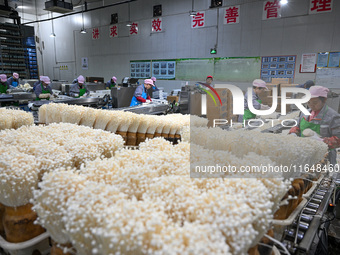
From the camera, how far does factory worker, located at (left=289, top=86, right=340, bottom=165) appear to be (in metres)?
2.22

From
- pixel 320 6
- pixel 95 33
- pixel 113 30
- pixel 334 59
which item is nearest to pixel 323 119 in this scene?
pixel 334 59

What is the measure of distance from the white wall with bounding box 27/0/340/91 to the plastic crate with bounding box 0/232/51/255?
22.5 feet

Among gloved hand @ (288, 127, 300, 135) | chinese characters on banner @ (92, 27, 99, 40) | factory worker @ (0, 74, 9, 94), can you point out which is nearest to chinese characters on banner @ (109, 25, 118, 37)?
chinese characters on banner @ (92, 27, 99, 40)

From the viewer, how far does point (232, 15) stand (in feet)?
23.2

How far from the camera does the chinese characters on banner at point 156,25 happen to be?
8727mm

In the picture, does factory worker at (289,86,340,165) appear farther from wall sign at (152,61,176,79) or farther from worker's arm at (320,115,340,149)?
wall sign at (152,61,176,79)

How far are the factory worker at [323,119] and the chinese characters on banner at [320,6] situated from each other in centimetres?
476

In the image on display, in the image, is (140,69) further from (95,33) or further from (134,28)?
(95,33)

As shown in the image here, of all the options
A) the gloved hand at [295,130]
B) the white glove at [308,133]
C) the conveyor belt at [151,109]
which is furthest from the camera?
the conveyor belt at [151,109]

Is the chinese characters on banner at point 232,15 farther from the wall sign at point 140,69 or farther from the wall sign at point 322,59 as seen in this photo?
the wall sign at point 140,69

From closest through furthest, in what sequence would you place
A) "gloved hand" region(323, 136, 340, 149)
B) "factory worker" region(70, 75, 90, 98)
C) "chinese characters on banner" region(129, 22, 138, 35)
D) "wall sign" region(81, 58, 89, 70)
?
"gloved hand" region(323, 136, 340, 149) < "factory worker" region(70, 75, 90, 98) < "chinese characters on banner" region(129, 22, 138, 35) < "wall sign" region(81, 58, 89, 70)

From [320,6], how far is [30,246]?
724cm

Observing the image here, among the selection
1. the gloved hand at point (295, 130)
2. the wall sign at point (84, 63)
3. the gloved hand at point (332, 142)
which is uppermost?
the wall sign at point (84, 63)

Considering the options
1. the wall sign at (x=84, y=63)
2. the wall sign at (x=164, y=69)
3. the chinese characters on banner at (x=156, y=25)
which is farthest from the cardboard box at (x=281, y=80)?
the wall sign at (x=84, y=63)
